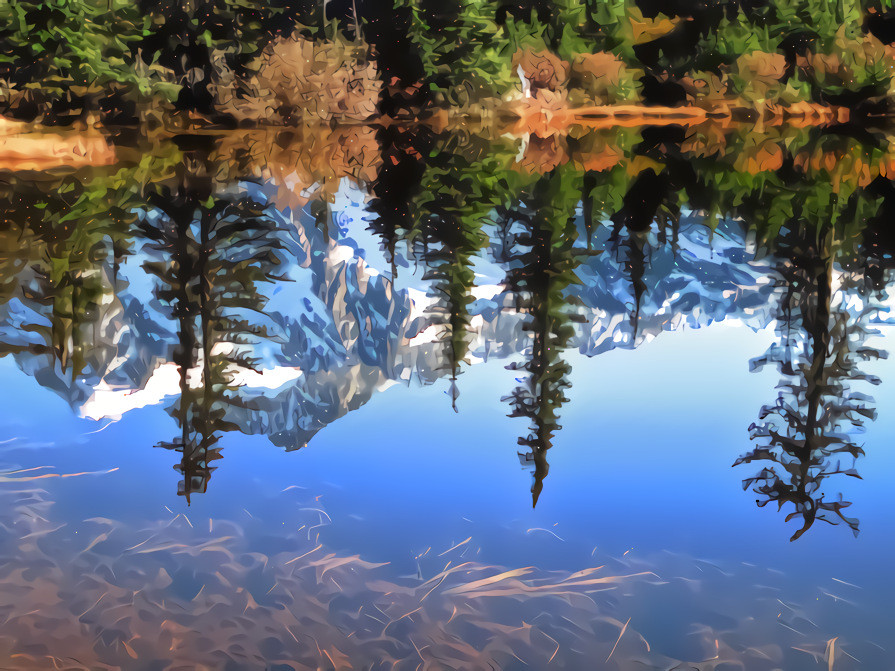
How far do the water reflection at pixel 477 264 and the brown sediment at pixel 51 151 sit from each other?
805 millimetres

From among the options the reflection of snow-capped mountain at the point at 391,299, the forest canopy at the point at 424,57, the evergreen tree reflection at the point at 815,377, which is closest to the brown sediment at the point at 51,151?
the forest canopy at the point at 424,57

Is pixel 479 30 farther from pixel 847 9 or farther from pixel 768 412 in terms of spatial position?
pixel 768 412

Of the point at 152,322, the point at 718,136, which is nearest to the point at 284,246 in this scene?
the point at 152,322

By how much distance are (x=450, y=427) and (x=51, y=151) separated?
10.2 metres

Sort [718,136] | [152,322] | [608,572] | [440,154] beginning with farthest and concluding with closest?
[718,136]
[440,154]
[152,322]
[608,572]

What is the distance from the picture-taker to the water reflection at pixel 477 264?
4844 millimetres

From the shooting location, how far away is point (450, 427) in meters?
4.71

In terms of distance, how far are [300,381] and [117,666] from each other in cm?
7912

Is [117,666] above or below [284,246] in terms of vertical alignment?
below

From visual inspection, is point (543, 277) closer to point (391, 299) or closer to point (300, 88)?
point (391, 299)

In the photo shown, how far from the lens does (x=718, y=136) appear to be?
15.0m

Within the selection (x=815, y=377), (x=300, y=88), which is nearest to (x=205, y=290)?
(x=815, y=377)

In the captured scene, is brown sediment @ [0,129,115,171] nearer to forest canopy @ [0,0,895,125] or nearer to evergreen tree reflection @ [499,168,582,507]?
forest canopy @ [0,0,895,125]

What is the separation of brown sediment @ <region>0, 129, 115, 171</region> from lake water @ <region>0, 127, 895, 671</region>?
122 cm
